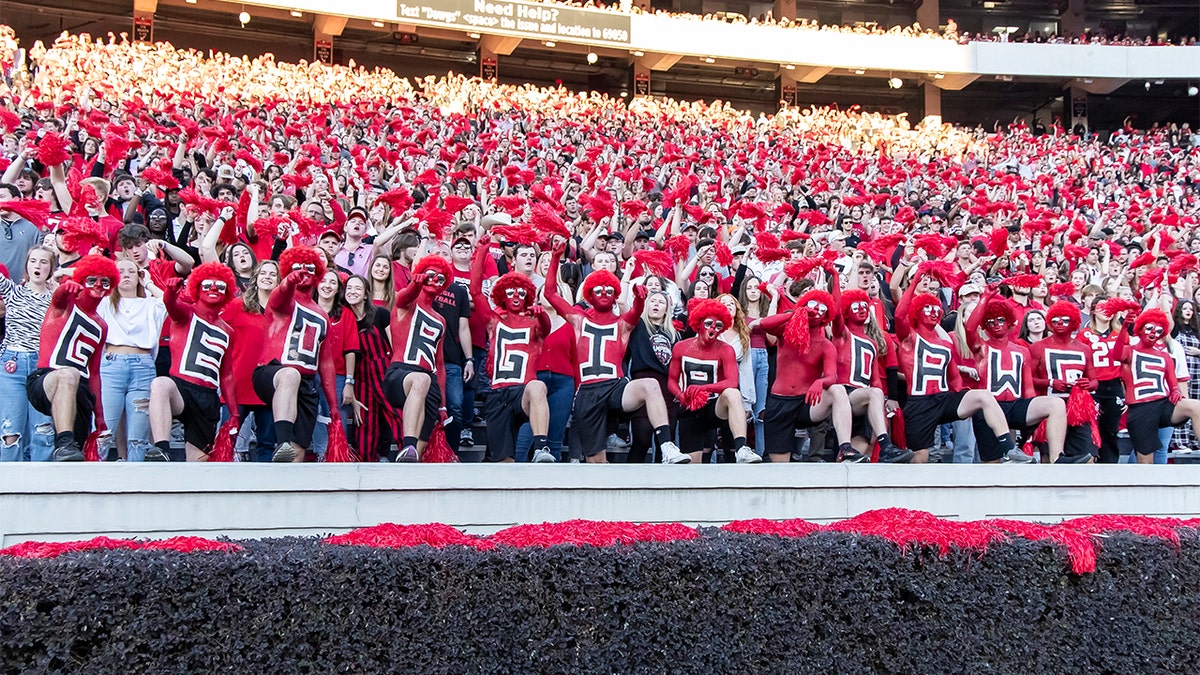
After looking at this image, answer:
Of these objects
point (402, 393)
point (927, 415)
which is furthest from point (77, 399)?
point (927, 415)

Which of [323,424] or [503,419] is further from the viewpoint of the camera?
[323,424]

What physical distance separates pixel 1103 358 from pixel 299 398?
600cm

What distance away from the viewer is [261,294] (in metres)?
7.09

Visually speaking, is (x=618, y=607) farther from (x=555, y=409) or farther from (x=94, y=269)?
(x=94, y=269)

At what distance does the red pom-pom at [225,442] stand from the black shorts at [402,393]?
0.89 m

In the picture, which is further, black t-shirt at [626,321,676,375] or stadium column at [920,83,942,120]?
stadium column at [920,83,942,120]

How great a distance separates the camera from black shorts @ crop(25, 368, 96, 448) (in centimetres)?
608

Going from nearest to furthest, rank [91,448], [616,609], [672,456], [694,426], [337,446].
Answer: [616,609]
[91,448]
[337,446]
[672,456]
[694,426]

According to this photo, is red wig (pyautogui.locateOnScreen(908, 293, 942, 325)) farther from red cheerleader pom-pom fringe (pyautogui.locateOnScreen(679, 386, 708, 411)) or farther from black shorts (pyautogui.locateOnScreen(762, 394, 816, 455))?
red cheerleader pom-pom fringe (pyautogui.locateOnScreen(679, 386, 708, 411))

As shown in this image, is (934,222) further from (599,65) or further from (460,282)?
(599,65)

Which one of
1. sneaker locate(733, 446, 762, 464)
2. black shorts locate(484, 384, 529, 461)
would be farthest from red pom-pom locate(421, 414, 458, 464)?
sneaker locate(733, 446, 762, 464)

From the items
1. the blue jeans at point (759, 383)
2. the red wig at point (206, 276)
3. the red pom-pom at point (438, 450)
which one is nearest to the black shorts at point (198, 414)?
the red wig at point (206, 276)

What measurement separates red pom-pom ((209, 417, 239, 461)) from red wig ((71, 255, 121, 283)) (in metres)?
1.01

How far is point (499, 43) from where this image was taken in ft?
114
